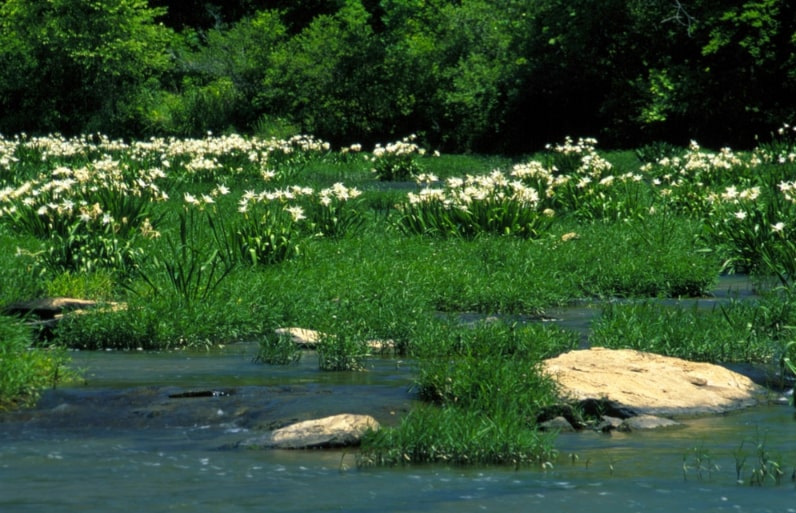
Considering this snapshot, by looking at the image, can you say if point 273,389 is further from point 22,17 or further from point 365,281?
point 22,17

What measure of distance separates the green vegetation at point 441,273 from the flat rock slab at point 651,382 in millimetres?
293

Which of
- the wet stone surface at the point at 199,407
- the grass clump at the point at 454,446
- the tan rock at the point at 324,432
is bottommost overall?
the wet stone surface at the point at 199,407

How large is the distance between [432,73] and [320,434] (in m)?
33.2

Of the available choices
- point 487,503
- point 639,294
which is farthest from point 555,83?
point 487,503

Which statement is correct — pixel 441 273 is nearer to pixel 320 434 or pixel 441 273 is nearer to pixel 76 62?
pixel 320 434

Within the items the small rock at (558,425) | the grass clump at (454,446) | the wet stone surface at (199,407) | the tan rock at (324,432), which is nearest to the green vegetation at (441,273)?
the grass clump at (454,446)

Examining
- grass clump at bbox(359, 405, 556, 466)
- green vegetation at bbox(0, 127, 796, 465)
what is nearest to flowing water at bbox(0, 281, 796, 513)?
grass clump at bbox(359, 405, 556, 466)

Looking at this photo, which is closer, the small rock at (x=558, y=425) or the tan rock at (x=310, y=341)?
the small rock at (x=558, y=425)

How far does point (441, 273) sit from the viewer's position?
13.5 m

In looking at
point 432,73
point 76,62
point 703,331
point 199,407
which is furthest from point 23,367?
point 76,62

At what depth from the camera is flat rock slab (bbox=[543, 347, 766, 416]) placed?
8.41 metres

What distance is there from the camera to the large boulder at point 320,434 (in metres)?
7.52

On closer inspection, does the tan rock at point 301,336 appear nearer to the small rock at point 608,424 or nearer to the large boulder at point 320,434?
the large boulder at point 320,434

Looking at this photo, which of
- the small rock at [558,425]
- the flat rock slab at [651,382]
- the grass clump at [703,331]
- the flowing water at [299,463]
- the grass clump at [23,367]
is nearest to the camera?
the flowing water at [299,463]
